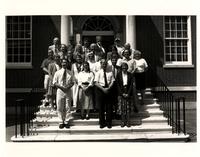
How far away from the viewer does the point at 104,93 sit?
1000 cm

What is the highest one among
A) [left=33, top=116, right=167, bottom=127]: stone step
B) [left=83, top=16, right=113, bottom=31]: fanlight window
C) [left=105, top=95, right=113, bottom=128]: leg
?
[left=83, top=16, right=113, bottom=31]: fanlight window

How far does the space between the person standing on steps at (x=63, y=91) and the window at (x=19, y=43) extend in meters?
5.97

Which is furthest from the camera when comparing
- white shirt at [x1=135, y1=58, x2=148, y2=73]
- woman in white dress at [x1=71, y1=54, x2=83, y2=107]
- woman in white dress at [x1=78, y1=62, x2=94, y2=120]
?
white shirt at [x1=135, y1=58, x2=148, y2=73]

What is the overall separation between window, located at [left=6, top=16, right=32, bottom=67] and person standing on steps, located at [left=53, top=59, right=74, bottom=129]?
235 inches

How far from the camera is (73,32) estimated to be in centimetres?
1577

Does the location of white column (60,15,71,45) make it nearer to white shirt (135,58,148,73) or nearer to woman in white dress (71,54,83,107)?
woman in white dress (71,54,83,107)

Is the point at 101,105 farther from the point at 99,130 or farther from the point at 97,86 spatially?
the point at 99,130

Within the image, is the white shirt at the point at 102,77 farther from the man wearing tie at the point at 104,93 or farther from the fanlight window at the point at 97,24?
the fanlight window at the point at 97,24

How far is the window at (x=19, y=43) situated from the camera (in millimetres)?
15883

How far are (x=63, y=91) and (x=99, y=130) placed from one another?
4.70 feet

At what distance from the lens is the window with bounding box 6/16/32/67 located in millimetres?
15883

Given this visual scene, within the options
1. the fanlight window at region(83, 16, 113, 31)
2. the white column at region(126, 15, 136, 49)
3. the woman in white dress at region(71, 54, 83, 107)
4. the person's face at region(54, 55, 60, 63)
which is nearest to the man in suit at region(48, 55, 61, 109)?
the person's face at region(54, 55, 60, 63)

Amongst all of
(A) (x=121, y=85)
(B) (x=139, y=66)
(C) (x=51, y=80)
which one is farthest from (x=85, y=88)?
(B) (x=139, y=66)

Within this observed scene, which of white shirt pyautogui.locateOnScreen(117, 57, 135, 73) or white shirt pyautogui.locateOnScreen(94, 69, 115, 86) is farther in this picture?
white shirt pyautogui.locateOnScreen(117, 57, 135, 73)
